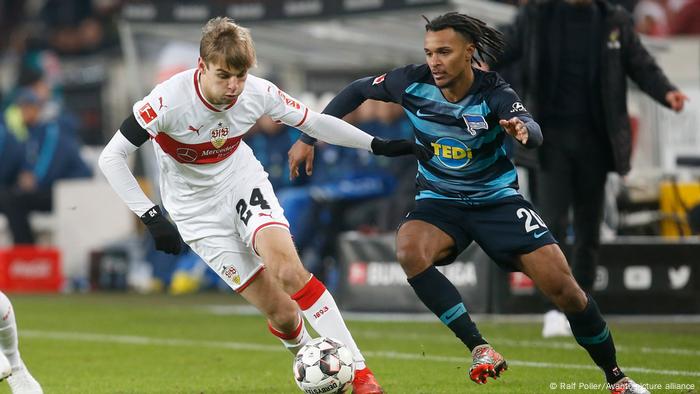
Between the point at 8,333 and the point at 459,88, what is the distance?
8.37 feet

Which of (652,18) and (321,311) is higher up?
(321,311)

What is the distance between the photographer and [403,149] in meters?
6.59

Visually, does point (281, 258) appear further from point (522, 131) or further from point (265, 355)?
point (265, 355)

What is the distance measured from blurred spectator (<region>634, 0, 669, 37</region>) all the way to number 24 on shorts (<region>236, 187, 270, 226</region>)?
9.26 meters

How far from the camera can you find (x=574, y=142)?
9.23 meters

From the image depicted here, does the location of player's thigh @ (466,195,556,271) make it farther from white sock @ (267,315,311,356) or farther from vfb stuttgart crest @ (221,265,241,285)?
vfb stuttgart crest @ (221,265,241,285)

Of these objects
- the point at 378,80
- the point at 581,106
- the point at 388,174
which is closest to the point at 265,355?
the point at 378,80

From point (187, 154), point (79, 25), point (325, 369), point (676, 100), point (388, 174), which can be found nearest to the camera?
point (325, 369)

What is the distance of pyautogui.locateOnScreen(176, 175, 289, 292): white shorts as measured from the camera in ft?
22.0

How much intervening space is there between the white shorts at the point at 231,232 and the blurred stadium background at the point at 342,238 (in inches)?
28.1

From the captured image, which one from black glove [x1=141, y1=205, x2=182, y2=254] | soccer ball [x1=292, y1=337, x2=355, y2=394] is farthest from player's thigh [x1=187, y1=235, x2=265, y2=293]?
soccer ball [x1=292, y1=337, x2=355, y2=394]

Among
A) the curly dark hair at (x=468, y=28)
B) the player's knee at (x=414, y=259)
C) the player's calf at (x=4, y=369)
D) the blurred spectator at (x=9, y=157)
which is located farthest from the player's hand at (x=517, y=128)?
the blurred spectator at (x=9, y=157)

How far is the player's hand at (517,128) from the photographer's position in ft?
19.1

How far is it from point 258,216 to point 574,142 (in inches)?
134
